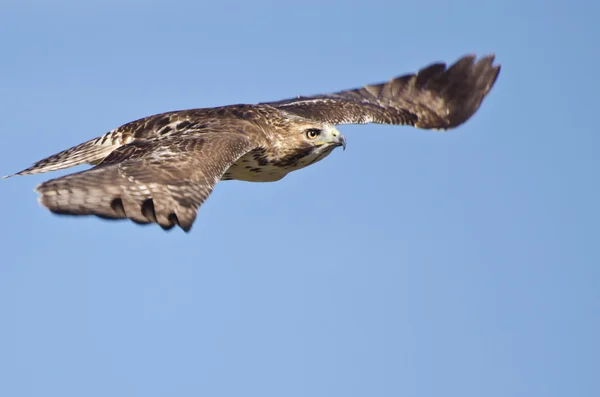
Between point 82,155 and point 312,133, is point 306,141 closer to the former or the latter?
point 312,133

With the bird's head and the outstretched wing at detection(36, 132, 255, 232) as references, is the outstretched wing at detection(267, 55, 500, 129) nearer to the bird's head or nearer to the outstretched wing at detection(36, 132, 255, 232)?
the bird's head

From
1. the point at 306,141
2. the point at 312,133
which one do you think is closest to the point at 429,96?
the point at 312,133

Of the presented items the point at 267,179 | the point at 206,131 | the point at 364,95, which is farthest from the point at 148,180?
the point at 364,95

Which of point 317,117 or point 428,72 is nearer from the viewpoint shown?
point 317,117

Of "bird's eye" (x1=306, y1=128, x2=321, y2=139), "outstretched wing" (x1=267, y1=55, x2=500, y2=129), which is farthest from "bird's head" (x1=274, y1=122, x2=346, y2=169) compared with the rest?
"outstretched wing" (x1=267, y1=55, x2=500, y2=129)

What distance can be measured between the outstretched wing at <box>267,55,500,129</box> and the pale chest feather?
2.17 metres

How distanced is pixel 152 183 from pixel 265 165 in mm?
3448

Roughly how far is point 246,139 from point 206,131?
21.4 inches

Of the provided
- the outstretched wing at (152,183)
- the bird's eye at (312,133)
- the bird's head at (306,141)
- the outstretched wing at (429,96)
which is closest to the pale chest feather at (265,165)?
the bird's head at (306,141)

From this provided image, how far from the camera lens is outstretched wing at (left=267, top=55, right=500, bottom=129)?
19312 mm

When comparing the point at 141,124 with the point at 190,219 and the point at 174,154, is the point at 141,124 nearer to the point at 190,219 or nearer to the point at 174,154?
the point at 174,154

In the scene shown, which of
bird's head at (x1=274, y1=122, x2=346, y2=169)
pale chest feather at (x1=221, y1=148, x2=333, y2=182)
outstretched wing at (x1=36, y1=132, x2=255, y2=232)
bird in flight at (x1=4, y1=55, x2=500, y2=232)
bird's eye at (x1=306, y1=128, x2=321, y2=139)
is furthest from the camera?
bird's eye at (x1=306, y1=128, x2=321, y2=139)

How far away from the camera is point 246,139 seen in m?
15.2

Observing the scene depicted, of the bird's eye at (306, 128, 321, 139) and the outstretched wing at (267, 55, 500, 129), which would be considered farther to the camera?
the outstretched wing at (267, 55, 500, 129)
